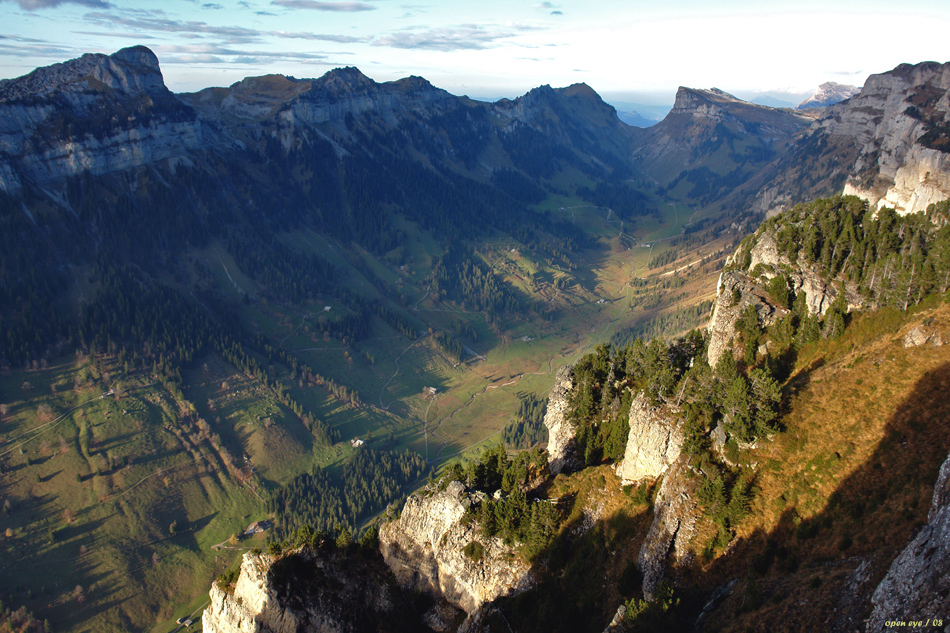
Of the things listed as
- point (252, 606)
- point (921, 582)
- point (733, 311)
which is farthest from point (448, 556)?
point (733, 311)

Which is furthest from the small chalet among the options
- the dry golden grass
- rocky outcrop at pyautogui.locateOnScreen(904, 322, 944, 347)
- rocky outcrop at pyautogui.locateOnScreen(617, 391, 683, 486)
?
rocky outcrop at pyautogui.locateOnScreen(904, 322, 944, 347)

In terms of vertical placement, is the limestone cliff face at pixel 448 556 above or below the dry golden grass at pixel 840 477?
below

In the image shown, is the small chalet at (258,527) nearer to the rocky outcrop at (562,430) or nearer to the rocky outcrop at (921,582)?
the rocky outcrop at (562,430)

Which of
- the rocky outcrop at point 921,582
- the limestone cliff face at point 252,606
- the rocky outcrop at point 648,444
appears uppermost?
the rocky outcrop at point 921,582

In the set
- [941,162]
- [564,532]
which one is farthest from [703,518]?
[941,162]

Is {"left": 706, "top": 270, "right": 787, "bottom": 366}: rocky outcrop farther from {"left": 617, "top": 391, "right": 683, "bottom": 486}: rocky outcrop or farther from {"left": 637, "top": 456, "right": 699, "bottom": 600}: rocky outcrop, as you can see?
{"left": 637, "top": 456, "right": 699, "bottom": 600}: rocky outcrop

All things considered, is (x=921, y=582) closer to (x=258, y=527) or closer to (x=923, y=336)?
(x=923, y=336)

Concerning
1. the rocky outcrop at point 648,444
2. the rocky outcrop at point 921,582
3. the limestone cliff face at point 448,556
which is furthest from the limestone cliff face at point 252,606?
the rocky outcrop at point 921,582
